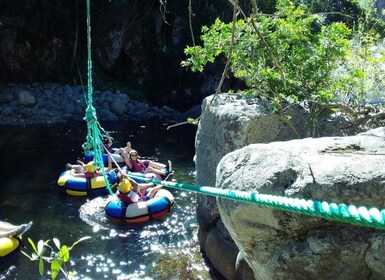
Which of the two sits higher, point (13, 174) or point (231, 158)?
point (231, 158)

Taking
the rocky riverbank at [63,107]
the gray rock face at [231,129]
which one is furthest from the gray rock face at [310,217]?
the rocky riverbank at [63,107]

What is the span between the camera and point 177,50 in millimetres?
21219

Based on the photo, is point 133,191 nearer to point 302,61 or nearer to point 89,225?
point 89,225

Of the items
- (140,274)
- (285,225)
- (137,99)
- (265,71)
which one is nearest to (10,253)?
(140,274)

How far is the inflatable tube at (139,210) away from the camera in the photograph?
7.62m

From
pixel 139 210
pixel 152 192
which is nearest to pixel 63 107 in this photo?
pixel 152 192

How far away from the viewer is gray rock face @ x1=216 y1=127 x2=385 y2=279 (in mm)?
2609

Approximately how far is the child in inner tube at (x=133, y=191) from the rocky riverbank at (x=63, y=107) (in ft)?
29.5

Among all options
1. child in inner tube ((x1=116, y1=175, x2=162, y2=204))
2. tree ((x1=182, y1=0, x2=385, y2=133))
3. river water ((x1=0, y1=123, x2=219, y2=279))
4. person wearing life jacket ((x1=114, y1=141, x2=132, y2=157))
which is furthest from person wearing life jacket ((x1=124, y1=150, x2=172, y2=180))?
tree ((x1=182, y1=0, x2=385, y2=133))

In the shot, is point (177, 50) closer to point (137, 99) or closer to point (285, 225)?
point (137, 99)

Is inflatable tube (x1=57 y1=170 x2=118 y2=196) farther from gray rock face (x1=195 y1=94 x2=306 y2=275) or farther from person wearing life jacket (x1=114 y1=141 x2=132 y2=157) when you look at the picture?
gray rock face (x1=195 y1=94 x2=306 y2=275)

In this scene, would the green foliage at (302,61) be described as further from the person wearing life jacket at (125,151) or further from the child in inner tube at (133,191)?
the person wearing life jacket at (125,151)

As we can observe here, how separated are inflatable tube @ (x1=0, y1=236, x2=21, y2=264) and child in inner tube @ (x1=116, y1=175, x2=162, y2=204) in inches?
78.8

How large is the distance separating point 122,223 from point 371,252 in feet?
18.5
